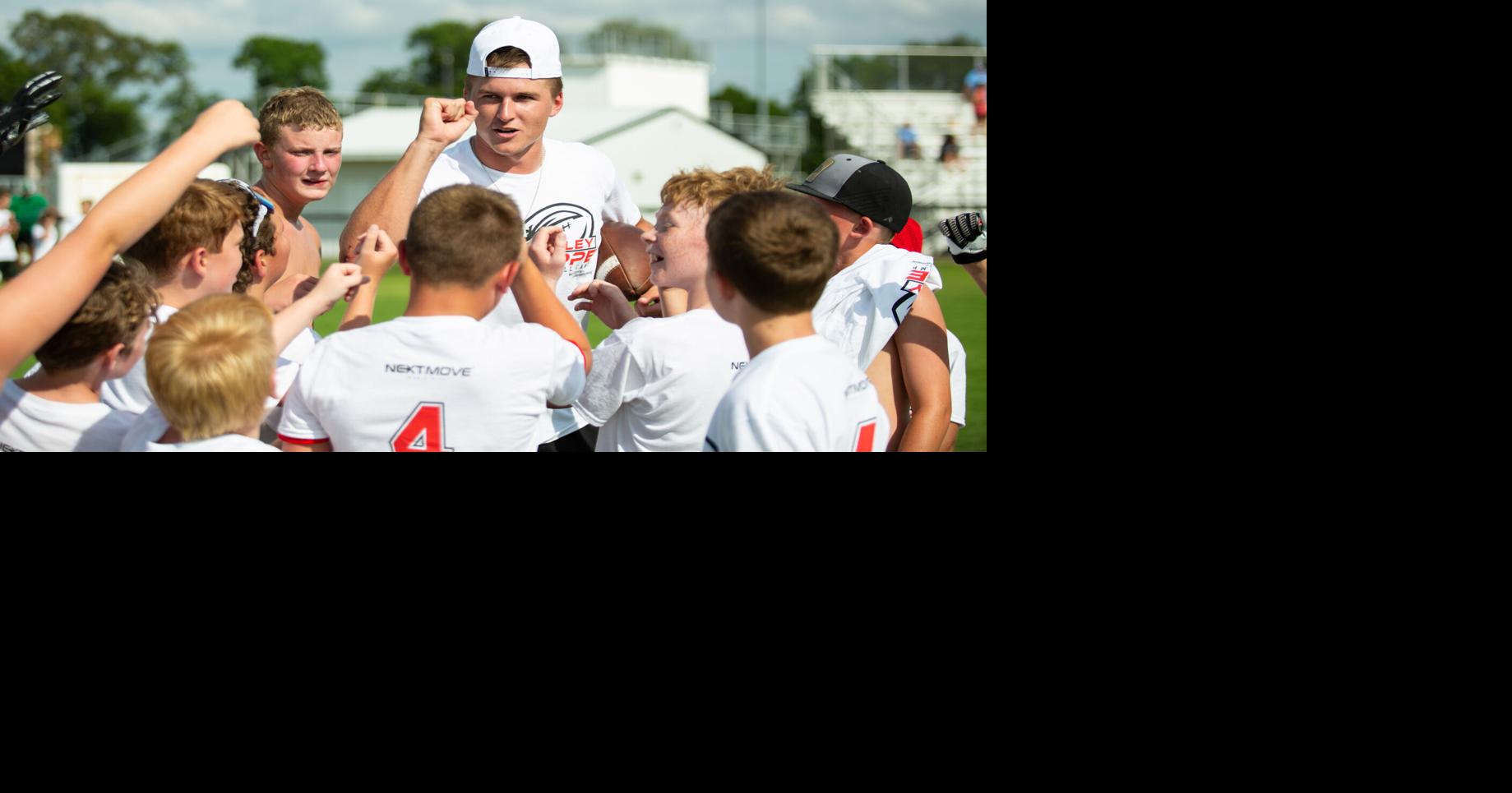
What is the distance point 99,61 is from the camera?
55.9 metres

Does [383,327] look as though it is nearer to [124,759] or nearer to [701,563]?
[701,563]

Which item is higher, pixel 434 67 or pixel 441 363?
pixel 434 67

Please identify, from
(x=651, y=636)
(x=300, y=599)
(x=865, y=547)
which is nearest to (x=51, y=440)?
(x=300, y=599)

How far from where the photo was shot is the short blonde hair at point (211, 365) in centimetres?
216

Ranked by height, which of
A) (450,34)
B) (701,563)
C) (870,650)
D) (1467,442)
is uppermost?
(450,34)

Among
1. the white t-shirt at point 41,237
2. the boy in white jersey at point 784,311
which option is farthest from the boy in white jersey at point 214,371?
the white t-shirt at point 41,237

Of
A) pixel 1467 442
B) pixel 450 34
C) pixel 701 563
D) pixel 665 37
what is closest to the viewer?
pixel 1467 442

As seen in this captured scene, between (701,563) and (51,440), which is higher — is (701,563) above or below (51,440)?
below

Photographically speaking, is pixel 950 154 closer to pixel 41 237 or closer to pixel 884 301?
pixel 41 237

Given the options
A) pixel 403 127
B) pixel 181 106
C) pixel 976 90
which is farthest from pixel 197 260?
pixel 181 106

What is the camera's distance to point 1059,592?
232 cm

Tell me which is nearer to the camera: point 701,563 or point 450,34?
point 701,563

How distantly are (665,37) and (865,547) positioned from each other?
153 ft

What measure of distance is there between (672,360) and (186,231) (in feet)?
3.20
